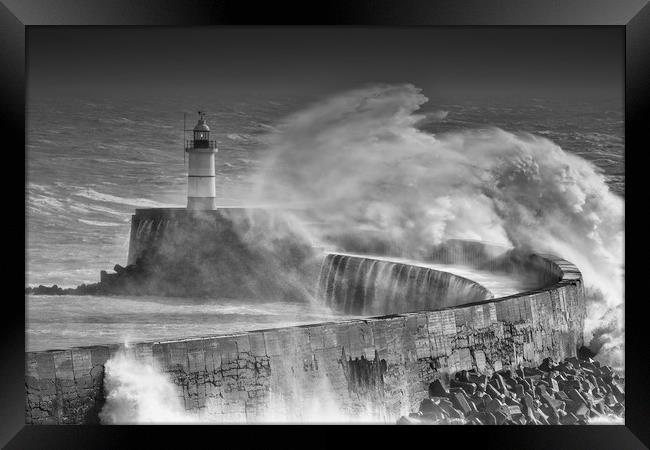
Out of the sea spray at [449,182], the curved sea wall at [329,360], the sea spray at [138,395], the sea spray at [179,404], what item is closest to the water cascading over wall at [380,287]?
the sea spray at [449,182]

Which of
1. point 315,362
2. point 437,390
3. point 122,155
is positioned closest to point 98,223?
point 122,155

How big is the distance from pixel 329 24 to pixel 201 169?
2615mm

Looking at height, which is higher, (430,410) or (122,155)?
(122,155)

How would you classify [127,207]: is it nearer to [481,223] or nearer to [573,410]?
[481,223]

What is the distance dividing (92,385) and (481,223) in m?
4.60

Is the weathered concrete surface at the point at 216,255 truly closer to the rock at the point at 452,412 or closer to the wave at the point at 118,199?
the wave at the point at 118,199

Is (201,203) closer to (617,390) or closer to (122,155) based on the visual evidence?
(122,155)

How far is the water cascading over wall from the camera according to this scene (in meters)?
10.7

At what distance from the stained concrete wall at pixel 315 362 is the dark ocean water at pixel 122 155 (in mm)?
1129

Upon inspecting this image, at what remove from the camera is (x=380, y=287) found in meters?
11.3

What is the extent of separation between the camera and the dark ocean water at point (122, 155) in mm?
8398

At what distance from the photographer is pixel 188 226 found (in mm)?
9922

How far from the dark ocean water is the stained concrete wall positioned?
1.13m

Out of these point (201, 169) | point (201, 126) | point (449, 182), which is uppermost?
point (201, 126)
